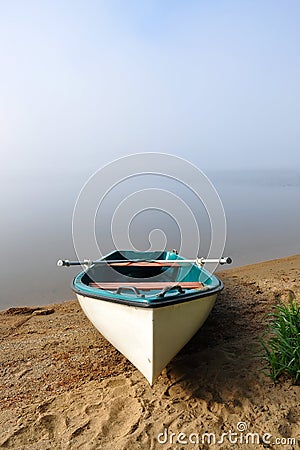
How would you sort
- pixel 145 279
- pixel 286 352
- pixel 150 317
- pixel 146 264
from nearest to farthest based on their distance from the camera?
pixel 150 317 < pixel 286 352 < pixel 146 264 < pixel 145 279

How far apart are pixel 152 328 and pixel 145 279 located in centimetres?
270

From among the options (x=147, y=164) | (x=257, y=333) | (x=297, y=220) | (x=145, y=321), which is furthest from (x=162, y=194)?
(x=297, y=220)

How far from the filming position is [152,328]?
112 inches

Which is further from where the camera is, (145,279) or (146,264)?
(145,279)

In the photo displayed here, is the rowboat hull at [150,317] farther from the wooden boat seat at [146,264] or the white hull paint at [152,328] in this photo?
the wooden boat seat at [146,264]

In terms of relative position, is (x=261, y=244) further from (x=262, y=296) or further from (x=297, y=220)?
(x=262, y=296)

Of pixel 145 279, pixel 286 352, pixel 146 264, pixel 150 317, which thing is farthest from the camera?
pixel 145 279

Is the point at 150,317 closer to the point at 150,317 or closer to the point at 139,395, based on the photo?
the point at 150,317

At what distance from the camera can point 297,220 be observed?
13.2m

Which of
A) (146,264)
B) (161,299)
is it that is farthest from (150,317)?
(146,264)

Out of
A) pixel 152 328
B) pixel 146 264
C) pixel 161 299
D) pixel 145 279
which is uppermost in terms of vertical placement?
pixel 161 299

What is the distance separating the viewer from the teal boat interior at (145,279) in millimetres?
3060

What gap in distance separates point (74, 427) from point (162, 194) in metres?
5.05

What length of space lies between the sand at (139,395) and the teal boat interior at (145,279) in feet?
2.21
